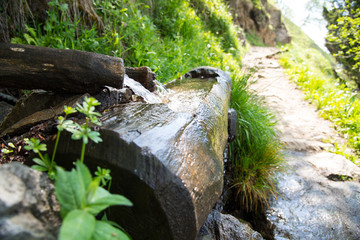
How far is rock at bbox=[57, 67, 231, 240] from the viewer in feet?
3.73

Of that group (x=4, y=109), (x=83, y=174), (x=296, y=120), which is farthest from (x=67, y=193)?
(x=296, y=120)

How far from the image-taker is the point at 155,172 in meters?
1.14

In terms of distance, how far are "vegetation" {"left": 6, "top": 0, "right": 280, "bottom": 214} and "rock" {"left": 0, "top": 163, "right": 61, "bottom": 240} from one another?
2210 millimetres

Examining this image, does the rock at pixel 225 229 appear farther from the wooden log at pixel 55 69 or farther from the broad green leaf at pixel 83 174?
the wooden log at pixel 55 69

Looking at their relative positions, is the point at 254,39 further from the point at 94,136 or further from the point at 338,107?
the point at 94,136

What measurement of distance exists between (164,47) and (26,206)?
4.69 meters

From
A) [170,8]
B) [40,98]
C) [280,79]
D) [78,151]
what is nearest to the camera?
[78,151]

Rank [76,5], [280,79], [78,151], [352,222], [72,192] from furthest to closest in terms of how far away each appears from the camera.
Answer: [280,79] → [76,5] → [352,222] → [78,151] → [72,192]

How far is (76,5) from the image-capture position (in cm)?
378

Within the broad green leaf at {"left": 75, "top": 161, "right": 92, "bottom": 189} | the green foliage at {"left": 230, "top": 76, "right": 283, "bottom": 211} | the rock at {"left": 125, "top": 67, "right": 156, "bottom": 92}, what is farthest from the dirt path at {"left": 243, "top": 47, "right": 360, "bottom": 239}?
the broad green leaf at {"left": 75, "top": 161, "right": 92, "bottom": 189}

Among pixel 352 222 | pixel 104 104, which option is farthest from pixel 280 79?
pixel 104 104

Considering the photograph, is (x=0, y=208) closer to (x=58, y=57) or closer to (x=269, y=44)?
(x=58, y=57)

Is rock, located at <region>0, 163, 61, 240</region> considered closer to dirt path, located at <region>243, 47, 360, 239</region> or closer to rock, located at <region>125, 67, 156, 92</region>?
rock, located at <region>125, 67, 156, 92</region>

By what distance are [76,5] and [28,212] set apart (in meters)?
3.70
